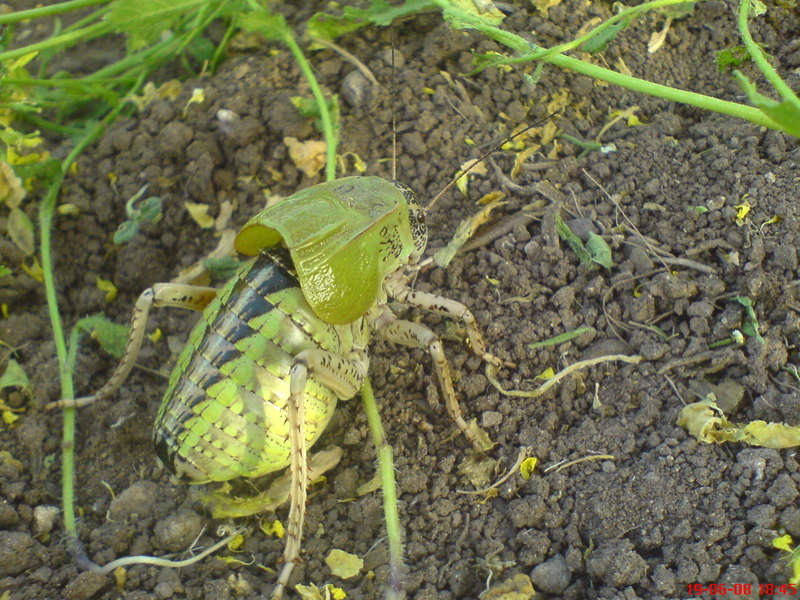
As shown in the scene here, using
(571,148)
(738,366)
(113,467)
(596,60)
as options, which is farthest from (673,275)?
(113,467)

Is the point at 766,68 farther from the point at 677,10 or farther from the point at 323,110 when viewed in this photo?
the point at 323,110

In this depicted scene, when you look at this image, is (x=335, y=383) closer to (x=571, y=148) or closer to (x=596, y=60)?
(x=571, y=148)

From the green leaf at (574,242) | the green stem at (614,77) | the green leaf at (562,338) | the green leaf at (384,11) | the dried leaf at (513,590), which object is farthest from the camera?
the green leaf at (384,11)

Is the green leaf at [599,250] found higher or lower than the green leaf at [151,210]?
lower

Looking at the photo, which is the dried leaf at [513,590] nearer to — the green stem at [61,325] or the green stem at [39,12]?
the green stem at [61,325]

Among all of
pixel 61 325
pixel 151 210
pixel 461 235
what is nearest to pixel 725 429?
pixel 461 235

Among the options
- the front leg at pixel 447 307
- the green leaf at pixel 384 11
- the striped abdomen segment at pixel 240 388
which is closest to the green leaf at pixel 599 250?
the front leg at pixel 447 307
